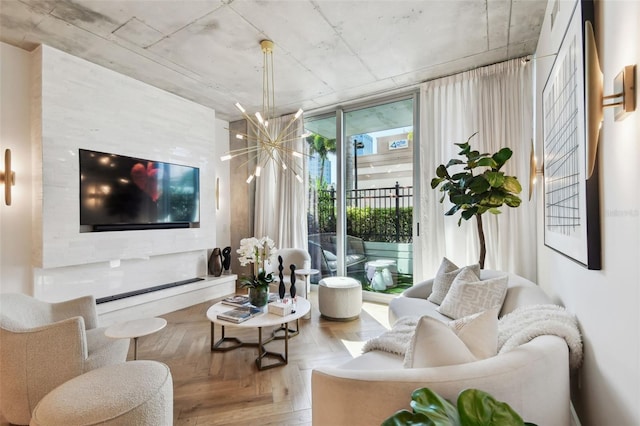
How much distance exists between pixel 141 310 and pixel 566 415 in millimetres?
3972

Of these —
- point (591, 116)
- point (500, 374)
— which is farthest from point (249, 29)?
point (500, 374)

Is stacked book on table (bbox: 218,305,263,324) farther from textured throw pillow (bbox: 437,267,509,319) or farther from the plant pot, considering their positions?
textured throw pillow (bbox: 437,267,509,319)

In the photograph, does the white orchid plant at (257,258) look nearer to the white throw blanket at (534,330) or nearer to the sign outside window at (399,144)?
the white throw blanket at (534,330)

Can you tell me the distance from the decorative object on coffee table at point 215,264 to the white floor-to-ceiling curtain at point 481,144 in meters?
3.02

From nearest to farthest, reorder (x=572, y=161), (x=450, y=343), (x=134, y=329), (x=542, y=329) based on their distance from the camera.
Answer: (x=450, y=343) < (x=542, y=329) < (x=572, y=161) < (x=134, y=329)

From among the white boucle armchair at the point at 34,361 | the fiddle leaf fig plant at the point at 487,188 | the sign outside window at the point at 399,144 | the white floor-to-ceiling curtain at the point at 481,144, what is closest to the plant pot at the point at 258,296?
the white boucle armchair at the point at 34,361

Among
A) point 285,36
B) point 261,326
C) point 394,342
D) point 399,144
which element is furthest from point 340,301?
point 285,36

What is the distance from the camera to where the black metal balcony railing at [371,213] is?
424cm

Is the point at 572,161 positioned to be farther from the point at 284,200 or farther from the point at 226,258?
the point at 226,258

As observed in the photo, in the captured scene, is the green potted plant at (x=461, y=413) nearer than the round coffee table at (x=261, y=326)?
Yes

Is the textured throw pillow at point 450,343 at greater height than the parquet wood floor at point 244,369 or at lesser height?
greater

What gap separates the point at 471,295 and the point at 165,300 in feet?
11.6

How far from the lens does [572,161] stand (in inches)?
59.0

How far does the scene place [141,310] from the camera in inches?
143
